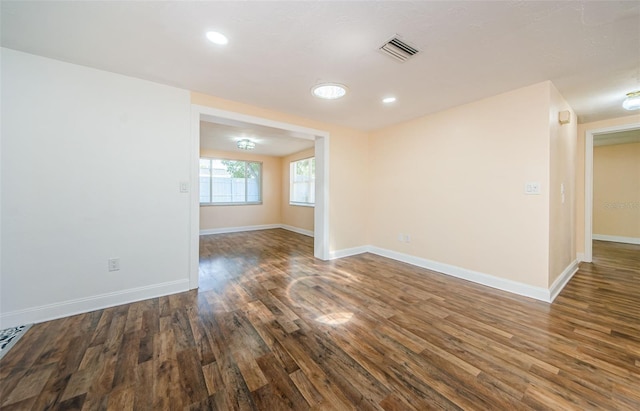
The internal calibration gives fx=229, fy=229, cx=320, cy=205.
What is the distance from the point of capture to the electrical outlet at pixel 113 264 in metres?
2.39

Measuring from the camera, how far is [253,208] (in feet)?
24.4

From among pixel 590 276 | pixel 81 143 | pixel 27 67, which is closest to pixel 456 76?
pixel 590 276

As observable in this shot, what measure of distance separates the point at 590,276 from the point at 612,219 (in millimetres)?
4175

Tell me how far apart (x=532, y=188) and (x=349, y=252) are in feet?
9.15

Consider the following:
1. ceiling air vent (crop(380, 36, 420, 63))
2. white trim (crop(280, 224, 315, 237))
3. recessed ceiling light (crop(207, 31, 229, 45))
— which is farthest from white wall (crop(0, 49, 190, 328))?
white trim (crop(280, 224, 315, 237))

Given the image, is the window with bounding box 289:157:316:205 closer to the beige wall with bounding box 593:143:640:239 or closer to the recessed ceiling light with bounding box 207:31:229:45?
the recessed ceiling light with bounding box 207:31:229:45

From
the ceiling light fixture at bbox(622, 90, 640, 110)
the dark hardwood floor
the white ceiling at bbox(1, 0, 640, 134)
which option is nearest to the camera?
the dark hardwood floor

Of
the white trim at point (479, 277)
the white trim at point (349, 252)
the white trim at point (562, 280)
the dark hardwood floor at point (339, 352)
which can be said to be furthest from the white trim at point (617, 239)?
the white trim at point (349, 252)

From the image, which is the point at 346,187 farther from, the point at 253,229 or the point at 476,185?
the point at 253,229

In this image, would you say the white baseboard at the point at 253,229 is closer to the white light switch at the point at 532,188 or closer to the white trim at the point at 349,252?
the white trim at the point at 349,252

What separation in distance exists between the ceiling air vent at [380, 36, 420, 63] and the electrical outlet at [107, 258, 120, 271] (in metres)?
3.31

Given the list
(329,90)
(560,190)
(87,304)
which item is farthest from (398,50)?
(87,304)

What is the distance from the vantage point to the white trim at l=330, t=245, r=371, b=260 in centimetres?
419

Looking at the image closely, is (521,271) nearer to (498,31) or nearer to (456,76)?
(456,76)
